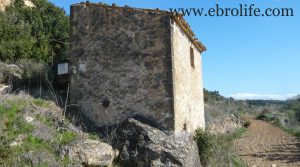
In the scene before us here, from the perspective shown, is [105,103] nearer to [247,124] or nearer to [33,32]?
[33,32]

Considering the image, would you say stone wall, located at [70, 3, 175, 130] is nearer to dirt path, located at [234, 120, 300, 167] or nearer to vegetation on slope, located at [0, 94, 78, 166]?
vegetation on slope, located at [0, 94, 78, 166]

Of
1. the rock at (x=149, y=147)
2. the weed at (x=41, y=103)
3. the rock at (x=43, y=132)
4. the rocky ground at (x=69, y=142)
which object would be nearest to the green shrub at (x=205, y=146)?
the rocky ground at (x=69, y=142)

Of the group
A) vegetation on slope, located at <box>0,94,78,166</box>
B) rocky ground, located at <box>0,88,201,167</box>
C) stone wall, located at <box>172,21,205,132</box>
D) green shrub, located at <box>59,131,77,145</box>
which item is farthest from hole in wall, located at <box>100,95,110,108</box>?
stone wall, located at <box>172,21,205,132</box>

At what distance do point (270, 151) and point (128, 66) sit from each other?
9417mm

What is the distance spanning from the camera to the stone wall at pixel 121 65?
988cm

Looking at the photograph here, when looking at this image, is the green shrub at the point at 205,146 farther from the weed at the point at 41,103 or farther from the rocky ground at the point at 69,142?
the weed at the point at 41,103

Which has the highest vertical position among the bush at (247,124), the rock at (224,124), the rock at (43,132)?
the rock at (43,132)

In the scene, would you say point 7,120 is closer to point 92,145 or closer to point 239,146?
point 92,145

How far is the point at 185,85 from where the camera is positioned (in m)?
11.2

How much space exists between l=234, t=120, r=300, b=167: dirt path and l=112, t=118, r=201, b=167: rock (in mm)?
4789

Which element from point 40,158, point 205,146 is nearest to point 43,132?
point 40,158

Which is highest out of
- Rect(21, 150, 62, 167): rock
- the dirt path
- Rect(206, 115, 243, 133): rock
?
Rect(21, 150, 62, 167): rock

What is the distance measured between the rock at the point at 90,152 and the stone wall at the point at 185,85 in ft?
6.91

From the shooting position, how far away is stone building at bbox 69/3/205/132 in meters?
9.86
